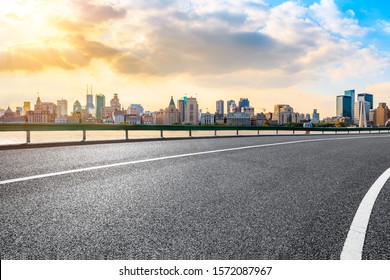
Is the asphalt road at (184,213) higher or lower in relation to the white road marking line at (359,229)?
higher

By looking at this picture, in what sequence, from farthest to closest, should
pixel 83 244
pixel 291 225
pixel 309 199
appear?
pixel 309 199 < pixel 291 225 < pixel 83 244

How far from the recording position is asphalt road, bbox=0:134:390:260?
3.55 meters

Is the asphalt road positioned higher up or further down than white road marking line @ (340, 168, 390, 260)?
higher up

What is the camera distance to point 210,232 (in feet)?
13.4

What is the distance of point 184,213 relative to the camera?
4859 millimetres

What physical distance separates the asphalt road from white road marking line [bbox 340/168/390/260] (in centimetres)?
7

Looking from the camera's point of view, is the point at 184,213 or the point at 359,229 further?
the point at 184,213

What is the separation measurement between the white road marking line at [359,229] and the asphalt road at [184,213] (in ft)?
0.24

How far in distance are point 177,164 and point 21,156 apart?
16.2ft

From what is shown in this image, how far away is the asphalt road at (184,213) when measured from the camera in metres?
3.55

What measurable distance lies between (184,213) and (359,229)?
2.17 m

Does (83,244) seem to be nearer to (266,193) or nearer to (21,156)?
(266,193)
